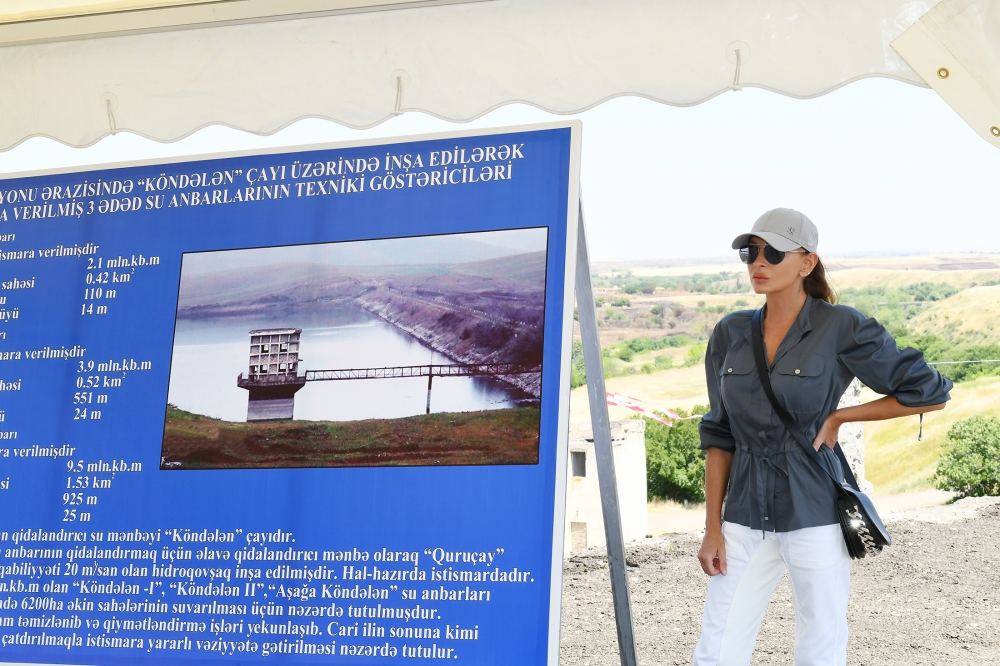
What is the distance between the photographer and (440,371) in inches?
94.4

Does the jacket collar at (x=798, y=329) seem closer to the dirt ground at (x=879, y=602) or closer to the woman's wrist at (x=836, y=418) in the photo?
the woman's wrist at (x=836, y=418)

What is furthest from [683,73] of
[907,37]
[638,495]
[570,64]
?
[638,495]

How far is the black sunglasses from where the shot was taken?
204 cm

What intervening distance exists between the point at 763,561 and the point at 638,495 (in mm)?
9164

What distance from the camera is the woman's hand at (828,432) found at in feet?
6.52

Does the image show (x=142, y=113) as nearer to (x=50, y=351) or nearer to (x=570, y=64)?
(x=50, y=351)

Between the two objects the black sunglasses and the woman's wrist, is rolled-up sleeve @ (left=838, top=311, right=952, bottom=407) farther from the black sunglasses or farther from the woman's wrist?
the black sunglasses

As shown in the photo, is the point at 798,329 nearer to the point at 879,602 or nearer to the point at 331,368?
the point at 331,368

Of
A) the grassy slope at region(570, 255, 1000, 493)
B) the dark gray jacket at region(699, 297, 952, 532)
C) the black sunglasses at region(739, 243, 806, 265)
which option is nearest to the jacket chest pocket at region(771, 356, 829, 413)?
the dark gray jacket at region(699, 297, 952, 532)

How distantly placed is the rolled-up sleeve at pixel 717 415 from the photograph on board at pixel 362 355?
417mm

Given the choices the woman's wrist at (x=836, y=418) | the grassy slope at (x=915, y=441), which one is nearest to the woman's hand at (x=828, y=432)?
the woman's wrist at (x=836, y=418)

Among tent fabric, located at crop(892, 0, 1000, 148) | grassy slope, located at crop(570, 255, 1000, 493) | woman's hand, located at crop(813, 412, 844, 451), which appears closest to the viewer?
woman's hand, located at crop(813, 412, 844, 451)

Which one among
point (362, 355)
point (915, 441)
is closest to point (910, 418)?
point (915, 441)

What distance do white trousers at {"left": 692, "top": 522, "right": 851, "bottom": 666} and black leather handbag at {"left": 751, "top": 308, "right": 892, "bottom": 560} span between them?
35 millimetres
